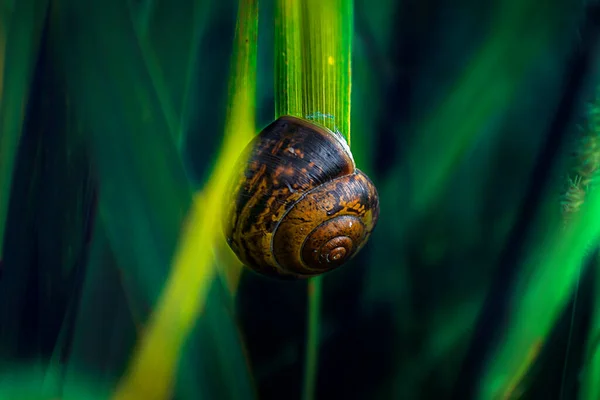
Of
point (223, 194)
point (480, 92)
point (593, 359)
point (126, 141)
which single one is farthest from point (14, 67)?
point (593, 359)

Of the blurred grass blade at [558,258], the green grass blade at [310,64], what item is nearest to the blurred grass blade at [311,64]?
the green grass blade at [310,64]

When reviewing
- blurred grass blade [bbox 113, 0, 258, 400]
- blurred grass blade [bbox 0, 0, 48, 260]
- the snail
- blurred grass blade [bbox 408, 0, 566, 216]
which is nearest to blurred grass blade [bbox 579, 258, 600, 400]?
blurred grass blade [bbox 408, 0, 566, 216]

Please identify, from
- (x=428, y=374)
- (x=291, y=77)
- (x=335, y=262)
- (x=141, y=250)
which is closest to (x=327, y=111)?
(x=291, y=77)

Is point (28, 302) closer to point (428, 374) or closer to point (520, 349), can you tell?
point (428, 374)

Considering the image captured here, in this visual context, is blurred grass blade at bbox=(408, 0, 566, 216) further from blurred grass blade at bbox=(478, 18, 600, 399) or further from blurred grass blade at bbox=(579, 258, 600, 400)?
blurred grass blade at bbox=(579, 258, 600, 400)

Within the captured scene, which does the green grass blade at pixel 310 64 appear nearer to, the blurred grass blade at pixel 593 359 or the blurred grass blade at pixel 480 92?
the blurred grass blade at pixel 480 92
